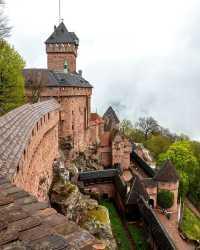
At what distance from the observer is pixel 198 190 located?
4256 centimetres

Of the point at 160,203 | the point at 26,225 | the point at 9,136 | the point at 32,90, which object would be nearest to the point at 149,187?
the point at 160,203

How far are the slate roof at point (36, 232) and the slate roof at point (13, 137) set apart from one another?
3233mm

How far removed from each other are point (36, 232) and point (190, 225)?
31.1m

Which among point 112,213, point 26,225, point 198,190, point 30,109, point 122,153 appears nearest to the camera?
point 26,225

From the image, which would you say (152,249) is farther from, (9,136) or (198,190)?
(198,190)

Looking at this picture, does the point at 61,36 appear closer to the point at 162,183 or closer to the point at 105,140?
the point at 105,140

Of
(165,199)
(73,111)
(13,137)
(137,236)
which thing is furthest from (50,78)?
(13,137)

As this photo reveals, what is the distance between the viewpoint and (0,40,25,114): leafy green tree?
71.7ft

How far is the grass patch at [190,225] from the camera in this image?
93.2 ft

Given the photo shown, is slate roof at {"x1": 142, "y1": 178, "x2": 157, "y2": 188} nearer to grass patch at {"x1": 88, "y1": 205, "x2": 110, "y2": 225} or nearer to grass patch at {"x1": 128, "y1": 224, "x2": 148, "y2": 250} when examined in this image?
grass patch at {"x1": 128, "y1": 224, "x2": 148, "y2": 250}

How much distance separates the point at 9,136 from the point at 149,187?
20997mm

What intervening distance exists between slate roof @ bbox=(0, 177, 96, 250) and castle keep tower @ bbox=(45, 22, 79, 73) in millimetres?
34773

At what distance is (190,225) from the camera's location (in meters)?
30.8

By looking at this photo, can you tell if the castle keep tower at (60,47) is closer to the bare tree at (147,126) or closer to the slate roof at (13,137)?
the slate roof at (13,137)
